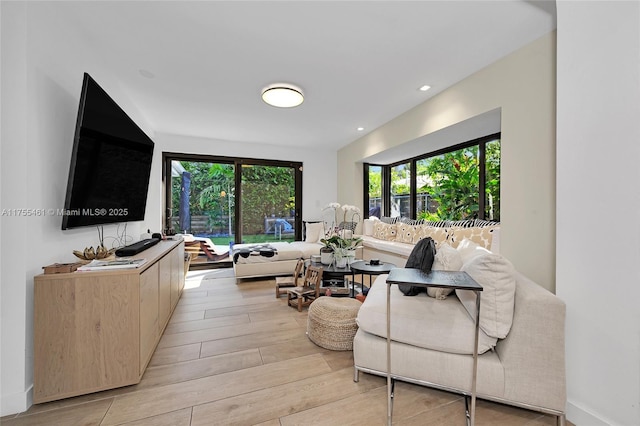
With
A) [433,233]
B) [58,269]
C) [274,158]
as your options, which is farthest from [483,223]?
[274,158]

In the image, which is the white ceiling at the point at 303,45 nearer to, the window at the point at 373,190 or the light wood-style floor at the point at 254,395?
the window at the point at 373,190

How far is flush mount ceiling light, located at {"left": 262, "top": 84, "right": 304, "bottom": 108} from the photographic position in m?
2.84

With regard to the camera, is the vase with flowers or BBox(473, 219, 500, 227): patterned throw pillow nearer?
the vase with flowers

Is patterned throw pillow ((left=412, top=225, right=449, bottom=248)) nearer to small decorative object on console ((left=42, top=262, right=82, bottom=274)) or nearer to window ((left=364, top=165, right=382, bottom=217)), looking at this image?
window ((left=364, top=165, right=382, bottom=217))

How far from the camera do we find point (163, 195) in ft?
15.6

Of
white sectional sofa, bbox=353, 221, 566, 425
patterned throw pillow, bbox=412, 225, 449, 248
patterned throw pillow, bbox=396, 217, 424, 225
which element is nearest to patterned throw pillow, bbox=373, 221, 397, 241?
patterned throw pillow, bbox=396, 217, 424, 225

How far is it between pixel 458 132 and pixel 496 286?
2.39 m

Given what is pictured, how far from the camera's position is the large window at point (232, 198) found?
491cm

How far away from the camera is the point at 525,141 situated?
2.18 m

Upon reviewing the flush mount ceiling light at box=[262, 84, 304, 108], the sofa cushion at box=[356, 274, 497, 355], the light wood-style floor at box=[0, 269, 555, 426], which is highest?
the flush mount ceiling light at box=[262, 84, 304, 108]

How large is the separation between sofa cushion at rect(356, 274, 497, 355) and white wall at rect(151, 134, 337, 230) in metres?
4.11

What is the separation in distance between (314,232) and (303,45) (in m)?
3.57

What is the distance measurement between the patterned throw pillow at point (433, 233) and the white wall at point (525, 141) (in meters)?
1.04

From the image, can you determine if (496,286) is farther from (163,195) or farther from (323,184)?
(163,195)
